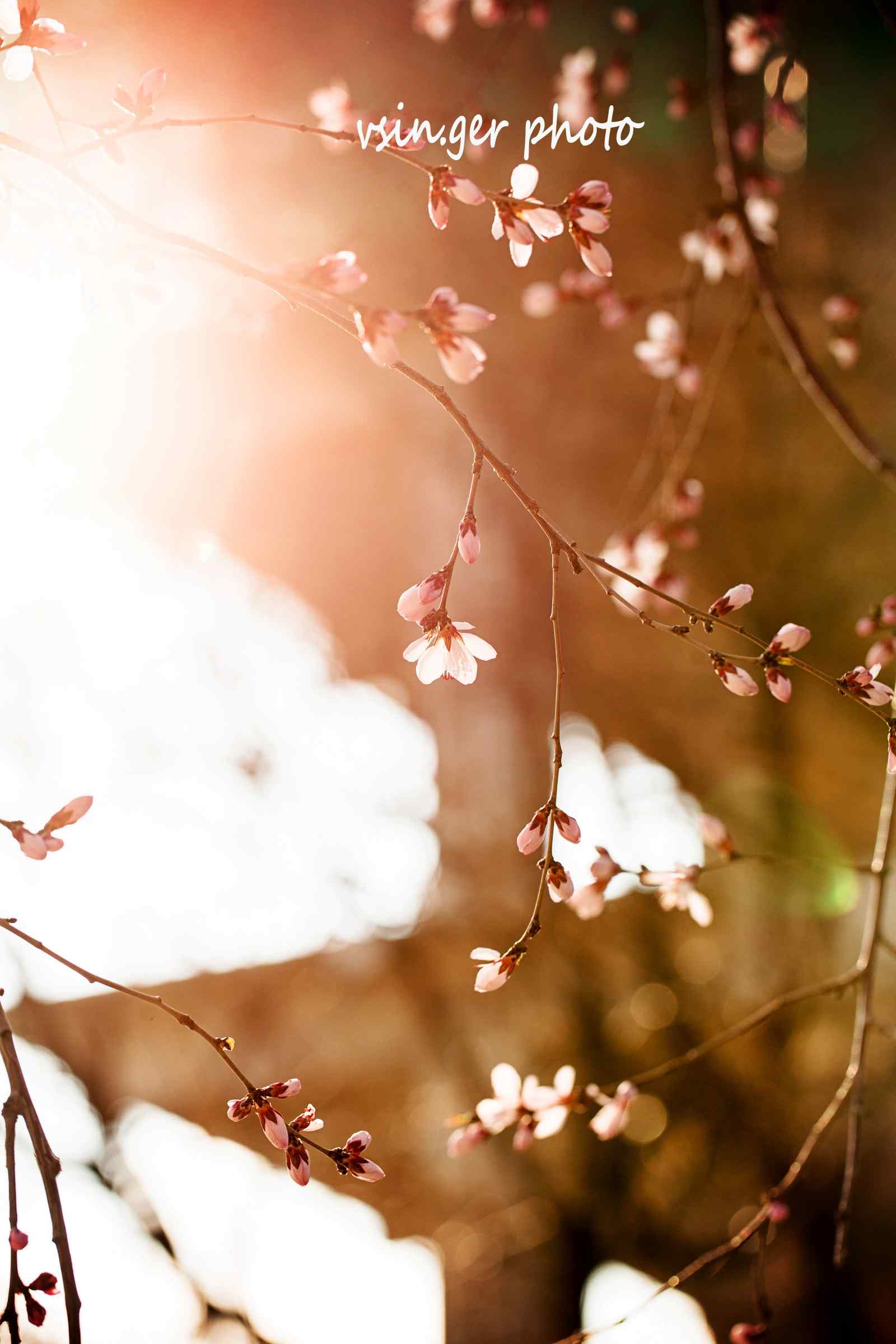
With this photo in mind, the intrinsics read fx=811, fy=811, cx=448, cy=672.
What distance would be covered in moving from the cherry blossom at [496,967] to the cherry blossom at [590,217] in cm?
56

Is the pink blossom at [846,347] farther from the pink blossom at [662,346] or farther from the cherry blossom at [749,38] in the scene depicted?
the cherry blossom at [749,38]

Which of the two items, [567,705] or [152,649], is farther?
[567,705]

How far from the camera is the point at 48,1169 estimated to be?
0.56 m

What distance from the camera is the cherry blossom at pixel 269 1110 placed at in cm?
68

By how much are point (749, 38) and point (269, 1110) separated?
6.87 ft

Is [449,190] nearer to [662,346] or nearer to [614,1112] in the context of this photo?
[614,1112]

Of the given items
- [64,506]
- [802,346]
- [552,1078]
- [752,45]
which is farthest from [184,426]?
[552,1078]

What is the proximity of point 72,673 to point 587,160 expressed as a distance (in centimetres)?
235

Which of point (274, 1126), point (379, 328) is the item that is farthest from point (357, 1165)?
point (379, 328)

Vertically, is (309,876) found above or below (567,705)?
below

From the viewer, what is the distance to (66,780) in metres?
2.56

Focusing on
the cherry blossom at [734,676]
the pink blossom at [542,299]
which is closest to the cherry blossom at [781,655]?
the cherry blossom at [734,676]

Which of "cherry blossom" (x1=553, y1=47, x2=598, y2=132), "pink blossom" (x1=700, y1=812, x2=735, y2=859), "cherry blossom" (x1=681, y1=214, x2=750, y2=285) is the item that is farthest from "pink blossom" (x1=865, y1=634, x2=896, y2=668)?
"cherry blossom" (x1=553, y1=47, x2=598, y2=132)

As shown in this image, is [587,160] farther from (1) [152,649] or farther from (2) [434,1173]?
(2) [434,1173]
